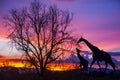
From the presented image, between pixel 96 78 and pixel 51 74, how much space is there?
8.36 metres

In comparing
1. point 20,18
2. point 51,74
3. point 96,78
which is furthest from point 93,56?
point 20,18

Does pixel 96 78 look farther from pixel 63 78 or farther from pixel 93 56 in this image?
pixel 63 78

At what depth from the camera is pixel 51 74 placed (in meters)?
40.4

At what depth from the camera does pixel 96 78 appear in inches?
1309

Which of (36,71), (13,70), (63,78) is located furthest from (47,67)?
(63,78)

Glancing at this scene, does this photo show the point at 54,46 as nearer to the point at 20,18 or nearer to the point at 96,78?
the point at 20,18

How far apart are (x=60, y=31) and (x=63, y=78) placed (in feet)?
32.4

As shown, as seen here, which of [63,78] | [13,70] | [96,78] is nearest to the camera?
[96,78]

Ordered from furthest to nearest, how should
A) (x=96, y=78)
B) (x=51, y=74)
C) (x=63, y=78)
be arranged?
(x=51, y=74) < (x=63, y=78) < (x=96, y=78)

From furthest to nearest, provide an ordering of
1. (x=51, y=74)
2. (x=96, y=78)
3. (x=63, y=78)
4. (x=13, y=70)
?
(x=13, y=70)
(x=51, y=74)
(x=63, y=78)
(x=96, y=78)

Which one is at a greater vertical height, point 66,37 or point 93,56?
point 66,37

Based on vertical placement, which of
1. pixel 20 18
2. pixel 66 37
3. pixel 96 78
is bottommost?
pixel 96 78

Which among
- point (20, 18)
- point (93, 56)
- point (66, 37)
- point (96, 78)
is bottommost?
point (96, 78)

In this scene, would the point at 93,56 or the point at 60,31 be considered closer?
the point at 93,56
